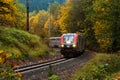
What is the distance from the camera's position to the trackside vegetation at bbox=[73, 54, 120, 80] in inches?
593

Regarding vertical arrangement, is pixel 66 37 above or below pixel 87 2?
below

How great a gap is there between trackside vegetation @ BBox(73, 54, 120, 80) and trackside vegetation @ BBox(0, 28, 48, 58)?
30.2 ft

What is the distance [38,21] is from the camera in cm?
15225

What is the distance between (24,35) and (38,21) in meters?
117

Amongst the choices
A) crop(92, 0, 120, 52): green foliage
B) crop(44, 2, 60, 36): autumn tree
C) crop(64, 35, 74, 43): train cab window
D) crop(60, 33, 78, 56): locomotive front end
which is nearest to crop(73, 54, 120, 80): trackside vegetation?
crop(60, 33, 78, 56): locomotive front end

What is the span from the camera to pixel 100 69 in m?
16.7

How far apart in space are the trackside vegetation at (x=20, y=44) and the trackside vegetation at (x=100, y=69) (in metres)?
9.20

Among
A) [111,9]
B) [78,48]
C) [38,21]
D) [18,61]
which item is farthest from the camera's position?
[38,21]

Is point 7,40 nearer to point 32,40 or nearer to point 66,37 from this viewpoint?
point 32,40

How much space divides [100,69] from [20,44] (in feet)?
53.8

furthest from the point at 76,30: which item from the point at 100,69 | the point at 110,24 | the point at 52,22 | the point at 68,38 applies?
the point at 100,69

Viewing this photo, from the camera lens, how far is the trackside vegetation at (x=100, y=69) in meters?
15.1

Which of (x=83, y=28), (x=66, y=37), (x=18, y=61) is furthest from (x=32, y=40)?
(x=83, y=28)

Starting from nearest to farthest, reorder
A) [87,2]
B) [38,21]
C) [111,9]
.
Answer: [111,9], [87,2], [38,21]
